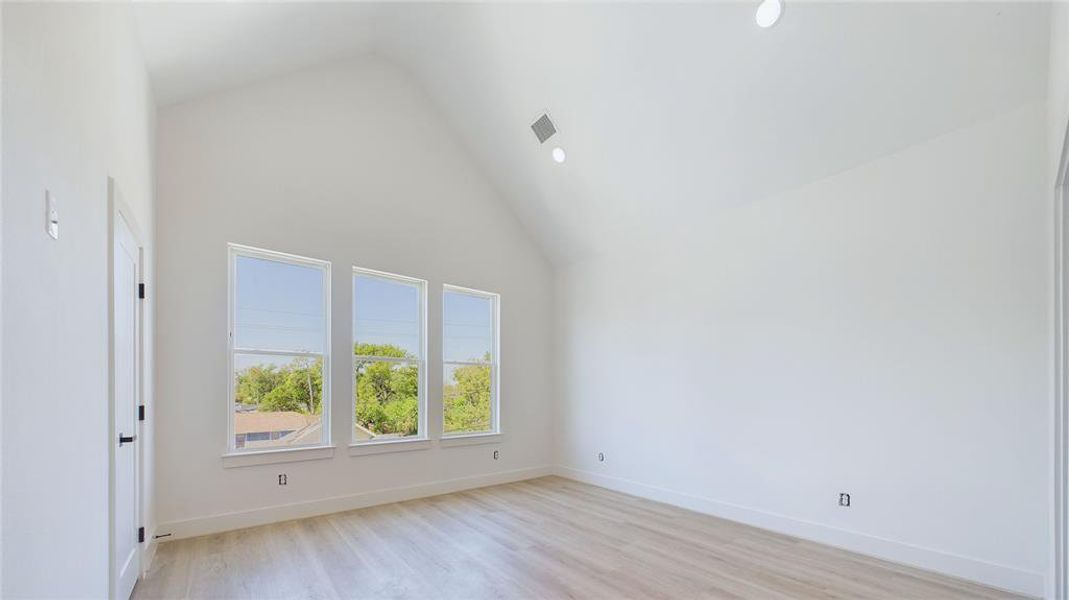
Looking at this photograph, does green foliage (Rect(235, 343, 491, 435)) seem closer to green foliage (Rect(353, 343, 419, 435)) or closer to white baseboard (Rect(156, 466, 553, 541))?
green foliage (Rect(353, 343, 419, 435))

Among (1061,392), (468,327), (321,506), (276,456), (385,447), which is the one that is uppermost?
(468,327)

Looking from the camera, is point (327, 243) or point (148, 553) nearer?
point (148, 553)

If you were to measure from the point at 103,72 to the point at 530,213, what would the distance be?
14.6ft

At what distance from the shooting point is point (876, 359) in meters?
3.91

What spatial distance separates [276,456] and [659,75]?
437 cm

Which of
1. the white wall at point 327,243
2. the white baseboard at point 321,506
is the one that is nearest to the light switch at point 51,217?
the white wall at point 327,243

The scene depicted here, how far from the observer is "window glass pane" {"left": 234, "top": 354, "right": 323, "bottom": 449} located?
445 cm

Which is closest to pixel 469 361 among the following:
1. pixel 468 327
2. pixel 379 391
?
pixel 468 327

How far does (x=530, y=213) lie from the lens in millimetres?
6418

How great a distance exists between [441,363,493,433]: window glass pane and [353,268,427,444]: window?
1.15 feet

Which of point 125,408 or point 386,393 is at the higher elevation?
point 125,408

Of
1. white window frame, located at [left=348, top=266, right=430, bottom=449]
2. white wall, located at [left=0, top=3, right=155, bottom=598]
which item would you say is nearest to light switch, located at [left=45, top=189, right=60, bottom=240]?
white wall, located at [left=0, top=3, right=155, bottom=598]

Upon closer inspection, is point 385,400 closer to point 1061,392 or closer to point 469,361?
point 469,361

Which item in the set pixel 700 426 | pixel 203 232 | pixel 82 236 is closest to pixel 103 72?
pixel 82 236
